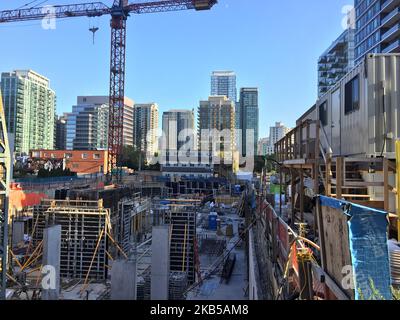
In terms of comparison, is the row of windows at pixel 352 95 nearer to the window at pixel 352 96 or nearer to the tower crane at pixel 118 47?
the window at pixel 352 96

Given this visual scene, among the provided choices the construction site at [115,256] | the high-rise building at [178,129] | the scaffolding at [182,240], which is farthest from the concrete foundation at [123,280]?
the high-rise building at [178,129]

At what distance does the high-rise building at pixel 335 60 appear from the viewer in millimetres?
62219

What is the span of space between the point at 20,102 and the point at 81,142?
88.2 feet

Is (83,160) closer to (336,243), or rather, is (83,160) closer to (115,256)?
(115,256)

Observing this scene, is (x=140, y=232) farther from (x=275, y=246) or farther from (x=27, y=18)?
(x=27, y=18)

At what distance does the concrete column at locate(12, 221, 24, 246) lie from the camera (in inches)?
615

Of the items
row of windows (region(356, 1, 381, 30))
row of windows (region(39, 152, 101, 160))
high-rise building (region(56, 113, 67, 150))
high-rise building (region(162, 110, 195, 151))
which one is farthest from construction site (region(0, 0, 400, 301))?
high-rise building (region(56, 113, 67, 150))

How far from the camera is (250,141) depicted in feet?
238

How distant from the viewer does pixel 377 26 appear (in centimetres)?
4131

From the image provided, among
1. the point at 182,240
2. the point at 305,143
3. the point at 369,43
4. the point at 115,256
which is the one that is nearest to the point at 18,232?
the point at 115,256

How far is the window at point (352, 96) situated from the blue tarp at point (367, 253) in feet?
11.4

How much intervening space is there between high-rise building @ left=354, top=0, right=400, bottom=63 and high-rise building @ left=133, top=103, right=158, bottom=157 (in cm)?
5259

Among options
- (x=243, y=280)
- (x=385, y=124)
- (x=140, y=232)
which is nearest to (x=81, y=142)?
(x=140, y=232)

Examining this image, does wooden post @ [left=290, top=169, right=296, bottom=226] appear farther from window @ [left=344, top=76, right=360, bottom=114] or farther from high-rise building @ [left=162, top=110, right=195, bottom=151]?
high-rise building @ [left=162, top=110, right=195, bottom=151]
